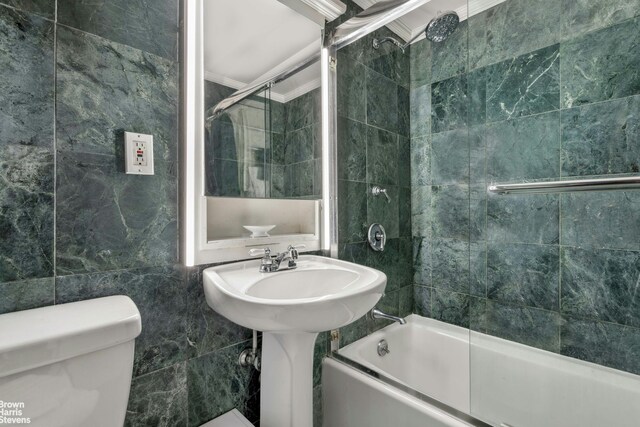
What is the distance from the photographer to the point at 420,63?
5.92 ft

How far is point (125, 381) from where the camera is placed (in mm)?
682

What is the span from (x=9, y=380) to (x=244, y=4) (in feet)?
4.39

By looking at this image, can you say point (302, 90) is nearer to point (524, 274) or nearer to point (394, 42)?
point (394, 42)

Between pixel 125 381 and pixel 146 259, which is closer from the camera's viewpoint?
pixel 125 381

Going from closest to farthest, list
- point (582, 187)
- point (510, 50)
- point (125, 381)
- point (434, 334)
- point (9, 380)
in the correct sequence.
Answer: point (9, 380)
point (125, 381)
point (582, 187)
point (510, 50)
point (434, 334)

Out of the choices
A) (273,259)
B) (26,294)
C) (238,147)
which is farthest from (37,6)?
(273,259)

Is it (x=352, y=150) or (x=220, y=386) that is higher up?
(x=352, y=150)

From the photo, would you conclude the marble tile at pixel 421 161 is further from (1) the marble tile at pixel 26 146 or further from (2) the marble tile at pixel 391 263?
(1) the marble tile at pixel 26 146

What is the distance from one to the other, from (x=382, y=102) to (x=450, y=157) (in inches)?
20.3

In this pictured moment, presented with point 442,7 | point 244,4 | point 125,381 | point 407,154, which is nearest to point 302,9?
point 244,4

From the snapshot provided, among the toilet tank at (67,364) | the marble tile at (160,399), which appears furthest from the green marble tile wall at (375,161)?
the toilet tank at (67,364)

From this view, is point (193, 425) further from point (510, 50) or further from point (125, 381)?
point (510, 50)

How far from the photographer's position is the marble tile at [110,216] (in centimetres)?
80

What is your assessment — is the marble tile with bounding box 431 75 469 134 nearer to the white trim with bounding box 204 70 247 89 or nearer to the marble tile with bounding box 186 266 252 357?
the white trim with bounding box 204 70 247 89
